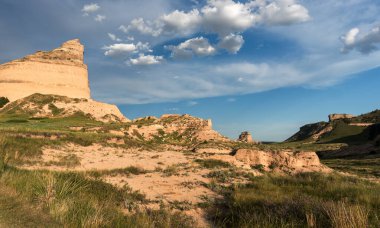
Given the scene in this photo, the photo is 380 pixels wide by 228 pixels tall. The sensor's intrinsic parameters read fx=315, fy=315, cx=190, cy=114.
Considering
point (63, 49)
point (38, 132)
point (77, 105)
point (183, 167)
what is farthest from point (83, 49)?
point (183, 167)

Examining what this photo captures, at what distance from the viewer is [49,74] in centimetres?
6562

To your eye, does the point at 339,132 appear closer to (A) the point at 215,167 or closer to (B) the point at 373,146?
(B) the point at 373,146

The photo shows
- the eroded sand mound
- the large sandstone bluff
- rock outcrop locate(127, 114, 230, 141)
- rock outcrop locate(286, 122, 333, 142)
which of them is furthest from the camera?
rock outcrop locate(286, 122, 333, 142)

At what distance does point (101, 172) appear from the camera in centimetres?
1731

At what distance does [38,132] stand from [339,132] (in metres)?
84.0

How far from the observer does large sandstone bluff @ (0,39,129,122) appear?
5475cm

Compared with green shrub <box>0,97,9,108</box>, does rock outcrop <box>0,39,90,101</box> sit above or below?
above

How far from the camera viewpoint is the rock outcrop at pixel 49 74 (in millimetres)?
61094

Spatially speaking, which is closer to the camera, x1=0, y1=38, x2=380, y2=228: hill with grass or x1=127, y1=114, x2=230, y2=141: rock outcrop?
x1=0, y1=38, x2=380, y2=228: hill with grass

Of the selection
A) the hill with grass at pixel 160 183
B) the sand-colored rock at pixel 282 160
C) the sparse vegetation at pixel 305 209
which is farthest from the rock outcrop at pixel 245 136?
the sparse vegetation at pixel 305 209

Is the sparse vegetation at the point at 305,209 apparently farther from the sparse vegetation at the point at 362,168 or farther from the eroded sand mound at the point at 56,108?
the eroded sand mound at the point at 56,108

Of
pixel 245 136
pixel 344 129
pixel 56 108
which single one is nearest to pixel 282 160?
pixel 56 108

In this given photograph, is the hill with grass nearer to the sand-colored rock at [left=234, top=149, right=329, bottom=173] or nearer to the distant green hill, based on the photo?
the sand-colored rock at [left=234, top=149, right=329, bottom=173]

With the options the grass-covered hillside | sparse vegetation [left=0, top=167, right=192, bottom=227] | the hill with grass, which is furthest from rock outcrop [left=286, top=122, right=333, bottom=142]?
sparse vegetation [left=0, top=167, right=192, bottom=227]
